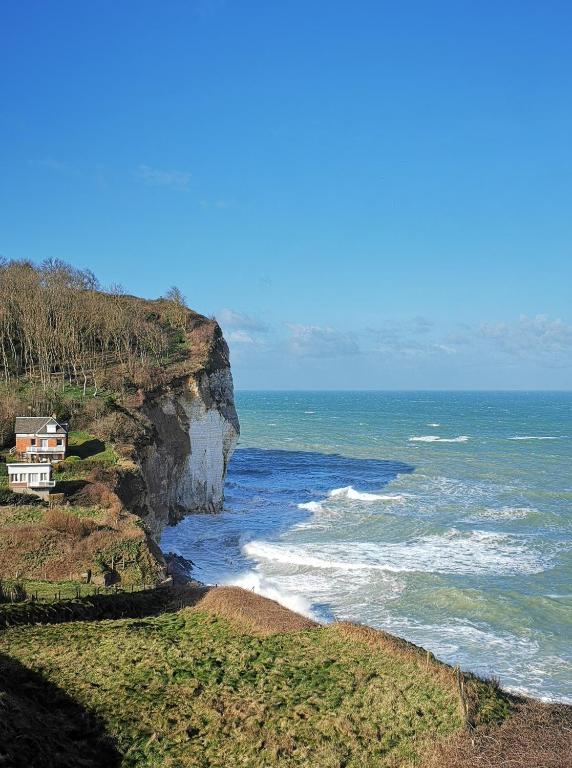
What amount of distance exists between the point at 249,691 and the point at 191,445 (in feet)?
110

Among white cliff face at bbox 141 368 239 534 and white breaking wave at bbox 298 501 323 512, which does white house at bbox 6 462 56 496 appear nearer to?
white cliff face at bbox 141 368 239 534

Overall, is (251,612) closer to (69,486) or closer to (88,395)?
(69,486)

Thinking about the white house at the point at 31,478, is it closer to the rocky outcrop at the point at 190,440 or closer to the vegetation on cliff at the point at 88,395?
the vegetation on cliff at the point at 88,395

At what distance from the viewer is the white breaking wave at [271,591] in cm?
2867

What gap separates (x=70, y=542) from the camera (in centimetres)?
2644

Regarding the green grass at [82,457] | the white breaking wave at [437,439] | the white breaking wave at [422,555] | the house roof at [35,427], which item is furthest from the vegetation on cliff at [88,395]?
the white breaking wave at [437,439]

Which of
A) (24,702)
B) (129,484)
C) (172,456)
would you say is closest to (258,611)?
(24,702)

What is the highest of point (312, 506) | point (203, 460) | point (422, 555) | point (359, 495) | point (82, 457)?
point (82, 457)

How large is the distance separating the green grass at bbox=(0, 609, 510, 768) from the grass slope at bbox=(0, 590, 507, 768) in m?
0.03

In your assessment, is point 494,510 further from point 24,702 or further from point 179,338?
point 24,702

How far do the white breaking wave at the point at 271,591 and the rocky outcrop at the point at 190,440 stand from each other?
10748 mm

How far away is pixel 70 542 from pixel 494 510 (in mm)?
32482

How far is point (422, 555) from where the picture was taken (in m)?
36.7

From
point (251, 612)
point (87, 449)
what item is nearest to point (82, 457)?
point (87, 449)
